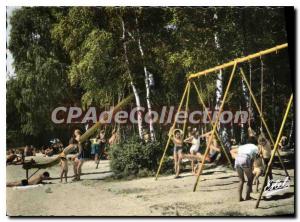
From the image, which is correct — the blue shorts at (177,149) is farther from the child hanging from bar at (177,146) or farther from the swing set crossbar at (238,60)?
the swing set crossbar at (238,60)

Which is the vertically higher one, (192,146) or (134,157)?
(192,146)

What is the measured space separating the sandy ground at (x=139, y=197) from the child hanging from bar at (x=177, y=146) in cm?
21

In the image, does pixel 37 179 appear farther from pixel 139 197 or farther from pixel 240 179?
pixel 240 179

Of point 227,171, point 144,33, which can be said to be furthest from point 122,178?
point 144,33

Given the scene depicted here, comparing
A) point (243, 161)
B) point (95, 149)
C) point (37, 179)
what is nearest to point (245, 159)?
point (243, 161)

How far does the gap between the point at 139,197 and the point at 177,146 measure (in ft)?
3.92

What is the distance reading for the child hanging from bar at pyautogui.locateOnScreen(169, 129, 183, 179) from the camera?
29.3 feet

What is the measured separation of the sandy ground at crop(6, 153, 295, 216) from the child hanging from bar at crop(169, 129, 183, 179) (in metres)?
0.21

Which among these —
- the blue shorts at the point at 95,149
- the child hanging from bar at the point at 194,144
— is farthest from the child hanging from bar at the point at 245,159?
the blue shorts at the point at 95,149

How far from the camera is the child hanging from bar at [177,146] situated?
8945mm

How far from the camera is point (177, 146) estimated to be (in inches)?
355

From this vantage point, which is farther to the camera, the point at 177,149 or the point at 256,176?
the point at 177,149

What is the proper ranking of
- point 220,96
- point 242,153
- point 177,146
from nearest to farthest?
point 242,153, point 220,96, point 177,146

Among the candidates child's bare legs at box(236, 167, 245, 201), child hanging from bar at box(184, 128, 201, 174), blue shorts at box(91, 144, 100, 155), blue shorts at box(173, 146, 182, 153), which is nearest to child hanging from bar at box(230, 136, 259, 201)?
child's bare legs at box(236, 167, 245, 201)
